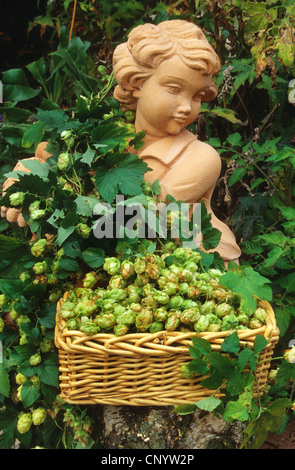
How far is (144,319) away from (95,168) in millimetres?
636

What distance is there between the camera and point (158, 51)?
217 centimetres

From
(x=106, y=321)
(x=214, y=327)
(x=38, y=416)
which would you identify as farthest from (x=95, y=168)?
(x=38, y=416)

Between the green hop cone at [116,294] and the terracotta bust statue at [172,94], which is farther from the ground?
the terracotta bust statue at [172,94]

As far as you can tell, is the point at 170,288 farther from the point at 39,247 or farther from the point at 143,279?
the point at 39,247

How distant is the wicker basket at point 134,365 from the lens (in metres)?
1.67

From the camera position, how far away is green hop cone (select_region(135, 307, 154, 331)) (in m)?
1.69

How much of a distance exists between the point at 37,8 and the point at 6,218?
79.2 inches

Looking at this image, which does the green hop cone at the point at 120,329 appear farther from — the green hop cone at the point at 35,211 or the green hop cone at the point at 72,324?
the green hop cone at the point at 35,211

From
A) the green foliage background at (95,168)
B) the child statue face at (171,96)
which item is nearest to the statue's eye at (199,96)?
the child statue face at (171,96)

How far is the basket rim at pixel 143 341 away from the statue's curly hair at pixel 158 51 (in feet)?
3.50

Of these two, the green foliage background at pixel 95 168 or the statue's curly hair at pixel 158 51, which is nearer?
the green foliage background at pixel 95 168

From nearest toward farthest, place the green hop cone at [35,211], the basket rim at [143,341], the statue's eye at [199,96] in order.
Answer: the basket rim at [143,341]
the green hop cone at [35,211]
the statue's eye at [199,96]
